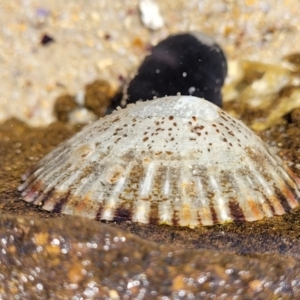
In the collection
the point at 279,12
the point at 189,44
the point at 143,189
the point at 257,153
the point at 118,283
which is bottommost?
the point at 118,283

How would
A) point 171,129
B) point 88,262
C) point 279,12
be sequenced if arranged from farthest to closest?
point 279,12, point 171,129, point 88,262

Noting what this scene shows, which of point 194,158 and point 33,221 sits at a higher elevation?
point 194,158

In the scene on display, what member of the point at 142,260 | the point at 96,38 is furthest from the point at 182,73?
the point at 142,260

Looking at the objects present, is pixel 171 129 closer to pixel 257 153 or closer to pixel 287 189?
pixel 257 153

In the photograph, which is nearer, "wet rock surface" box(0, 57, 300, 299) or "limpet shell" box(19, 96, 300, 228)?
"wet rock surface" box(0, 57, 300, 299)

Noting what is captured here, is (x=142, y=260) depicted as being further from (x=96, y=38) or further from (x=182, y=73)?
(x=96, y=38)

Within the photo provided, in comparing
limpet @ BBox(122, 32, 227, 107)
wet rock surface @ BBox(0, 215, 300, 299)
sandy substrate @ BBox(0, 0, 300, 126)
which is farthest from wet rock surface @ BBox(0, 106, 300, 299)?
sandy substrate @ BBox(0, 0, 300, 126)

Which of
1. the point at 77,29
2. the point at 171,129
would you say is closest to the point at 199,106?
the point at 171,129

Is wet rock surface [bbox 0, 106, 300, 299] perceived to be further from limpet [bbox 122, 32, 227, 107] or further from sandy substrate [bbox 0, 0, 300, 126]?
sandy substrate [bbox 0, 0, 300, 126]
